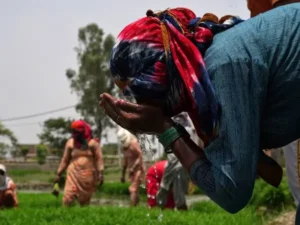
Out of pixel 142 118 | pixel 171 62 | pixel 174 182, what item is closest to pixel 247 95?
pixel 171 62

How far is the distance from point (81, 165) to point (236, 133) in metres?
8.71

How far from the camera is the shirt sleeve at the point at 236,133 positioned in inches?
80.8

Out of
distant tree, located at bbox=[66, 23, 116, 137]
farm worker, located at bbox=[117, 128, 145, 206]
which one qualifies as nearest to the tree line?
distant tree, located at bbox=[66, 23, 116, 137]

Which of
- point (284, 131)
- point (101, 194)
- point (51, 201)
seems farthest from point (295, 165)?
point (101, 194)

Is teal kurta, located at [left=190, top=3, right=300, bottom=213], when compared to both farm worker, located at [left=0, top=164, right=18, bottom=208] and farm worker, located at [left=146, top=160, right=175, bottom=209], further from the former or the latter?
farm worker, located at [left=0, top=164, right=18, bottom=208]

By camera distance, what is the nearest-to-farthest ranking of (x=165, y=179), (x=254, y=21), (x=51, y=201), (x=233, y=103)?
(x=233, y=103) → (x=254, y=21) → (x=165, y=179) → (x=51, y=201)

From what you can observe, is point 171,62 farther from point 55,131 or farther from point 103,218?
point 55,131

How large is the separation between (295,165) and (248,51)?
103 inches

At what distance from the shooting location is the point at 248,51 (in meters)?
2.11

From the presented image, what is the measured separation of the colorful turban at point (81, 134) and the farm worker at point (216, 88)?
8.18m

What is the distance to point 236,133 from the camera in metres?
2.06

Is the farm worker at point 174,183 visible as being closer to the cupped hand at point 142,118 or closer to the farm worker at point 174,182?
the farm worker at point 174,182

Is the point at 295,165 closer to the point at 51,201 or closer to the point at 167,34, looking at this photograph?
the point at 167,34

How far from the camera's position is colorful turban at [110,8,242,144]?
84.7 inches
